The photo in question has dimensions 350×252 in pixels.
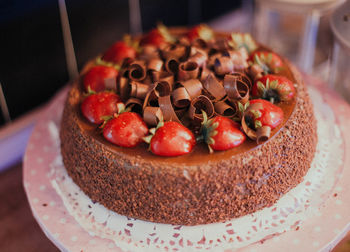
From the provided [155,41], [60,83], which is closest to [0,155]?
[60,83]

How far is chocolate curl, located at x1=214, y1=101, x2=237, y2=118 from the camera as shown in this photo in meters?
1.50

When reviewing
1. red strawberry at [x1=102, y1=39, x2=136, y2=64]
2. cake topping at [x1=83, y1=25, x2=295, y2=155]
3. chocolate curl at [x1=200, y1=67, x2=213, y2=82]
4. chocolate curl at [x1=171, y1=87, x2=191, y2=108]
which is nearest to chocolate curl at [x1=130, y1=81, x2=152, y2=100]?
cake topping at [x1=83, y1=25, x2=295, y2=155]

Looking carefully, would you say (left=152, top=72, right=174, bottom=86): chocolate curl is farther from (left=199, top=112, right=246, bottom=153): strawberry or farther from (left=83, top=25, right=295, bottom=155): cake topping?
(left=199, top=112, right=246, bottom=153): strawberry

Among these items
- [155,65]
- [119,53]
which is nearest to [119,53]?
[119,53]

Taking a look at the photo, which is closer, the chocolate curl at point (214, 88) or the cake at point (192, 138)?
the cake at point (192, 138)

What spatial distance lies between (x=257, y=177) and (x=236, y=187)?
86 mm

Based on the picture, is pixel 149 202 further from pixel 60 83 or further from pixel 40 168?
pixel 60 83

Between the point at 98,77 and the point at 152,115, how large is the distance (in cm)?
40

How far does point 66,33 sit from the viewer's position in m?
2.41

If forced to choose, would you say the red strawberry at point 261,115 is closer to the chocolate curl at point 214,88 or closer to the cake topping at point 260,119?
the cake topping at point 260,119

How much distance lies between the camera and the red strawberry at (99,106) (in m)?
1.54

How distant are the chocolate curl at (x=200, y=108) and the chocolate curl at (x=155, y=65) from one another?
280 millimetres

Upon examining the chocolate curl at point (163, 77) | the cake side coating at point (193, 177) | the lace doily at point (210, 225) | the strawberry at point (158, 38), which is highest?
the strawberry at point (158, 38)

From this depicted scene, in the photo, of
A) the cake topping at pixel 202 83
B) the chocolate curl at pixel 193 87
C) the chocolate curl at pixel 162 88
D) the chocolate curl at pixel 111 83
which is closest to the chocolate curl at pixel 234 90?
the cake topping at pixel 202 83
